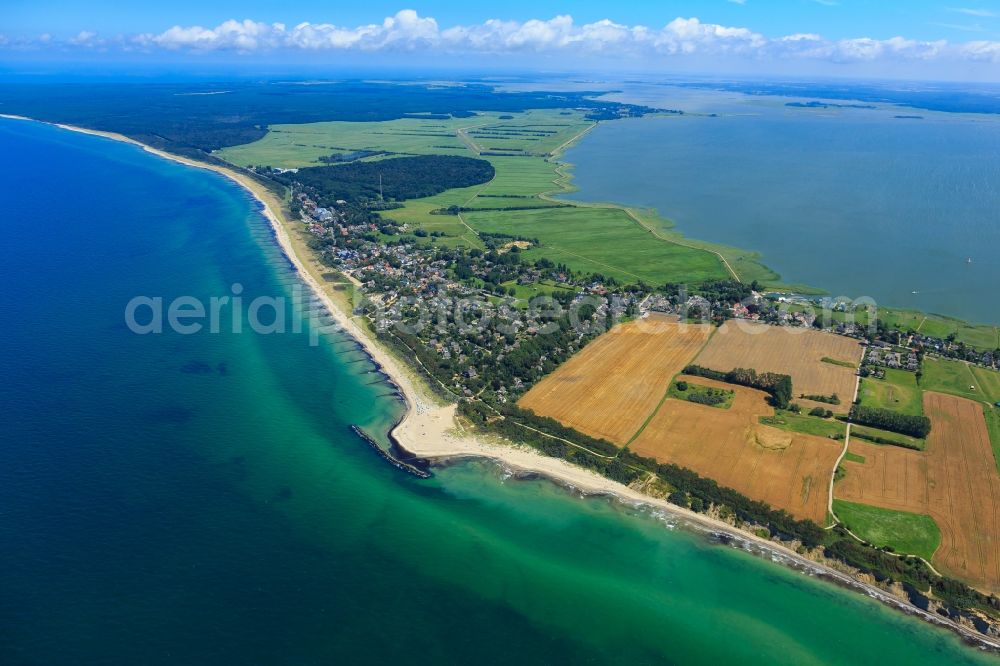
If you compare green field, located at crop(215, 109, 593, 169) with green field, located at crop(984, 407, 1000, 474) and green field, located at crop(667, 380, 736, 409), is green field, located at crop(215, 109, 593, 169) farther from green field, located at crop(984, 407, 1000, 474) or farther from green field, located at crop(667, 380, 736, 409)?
green field, located at crop(984, 407, 1000, 474)

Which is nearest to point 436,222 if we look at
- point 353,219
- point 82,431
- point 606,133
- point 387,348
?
point 353,219

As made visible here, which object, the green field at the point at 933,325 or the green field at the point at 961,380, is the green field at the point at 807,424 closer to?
the green field at the point at 961,380

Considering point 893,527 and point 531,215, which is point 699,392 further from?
point 531,215

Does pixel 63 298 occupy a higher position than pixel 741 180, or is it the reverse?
pixel 741 180

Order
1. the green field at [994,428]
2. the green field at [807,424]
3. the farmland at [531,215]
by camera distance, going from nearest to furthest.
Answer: the green field at [994,428] → the green field at [807,424] → the farmland at [531,215]

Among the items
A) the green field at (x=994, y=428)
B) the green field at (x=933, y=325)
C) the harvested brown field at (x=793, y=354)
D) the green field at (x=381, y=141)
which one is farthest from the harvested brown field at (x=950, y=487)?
the green field at (x=381, y=141)

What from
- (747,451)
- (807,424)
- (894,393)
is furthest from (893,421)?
(747,451)

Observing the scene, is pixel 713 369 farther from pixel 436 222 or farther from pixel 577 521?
pixel 436 222
